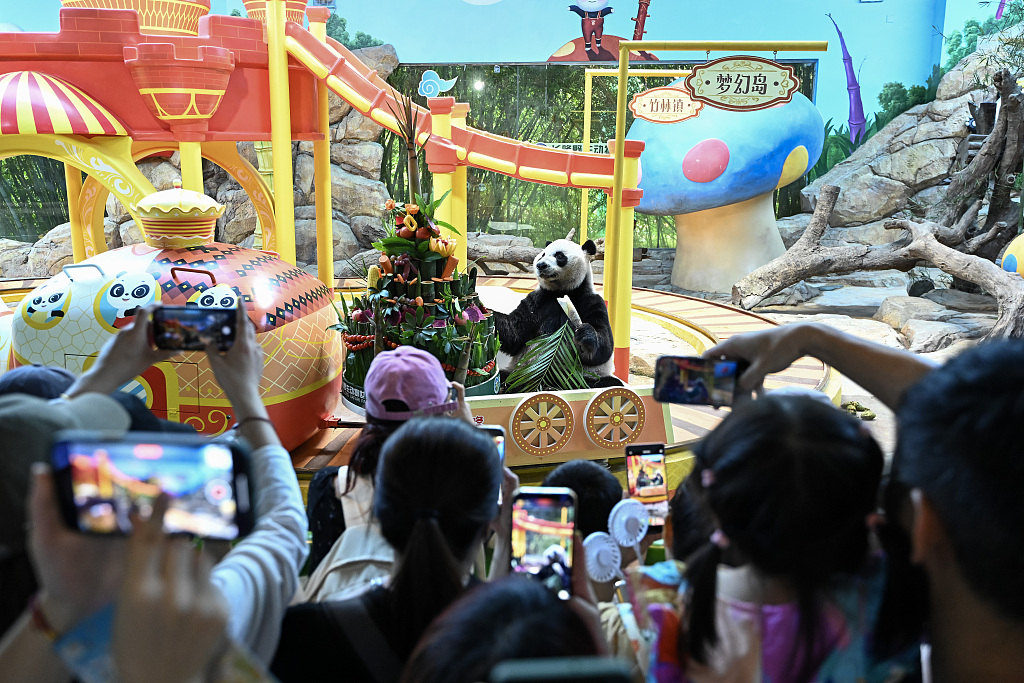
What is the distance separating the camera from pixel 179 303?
257cm

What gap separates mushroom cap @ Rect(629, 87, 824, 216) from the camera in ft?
27.0

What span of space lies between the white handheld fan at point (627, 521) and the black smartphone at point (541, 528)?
247mm

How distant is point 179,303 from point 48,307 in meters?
0.47

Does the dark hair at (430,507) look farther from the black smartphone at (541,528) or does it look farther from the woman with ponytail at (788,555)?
the woman with ponytail at (788,555)

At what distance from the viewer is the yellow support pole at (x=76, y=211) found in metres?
4.91

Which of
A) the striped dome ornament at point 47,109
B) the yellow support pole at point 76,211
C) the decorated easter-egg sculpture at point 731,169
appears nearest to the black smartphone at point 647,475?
the striped dome ornament at point 47,109

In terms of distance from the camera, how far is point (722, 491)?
0.78 metres

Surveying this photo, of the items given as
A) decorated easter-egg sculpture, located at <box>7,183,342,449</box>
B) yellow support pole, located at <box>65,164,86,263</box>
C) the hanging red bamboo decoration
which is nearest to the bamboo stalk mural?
the hanging red bamboo decoration

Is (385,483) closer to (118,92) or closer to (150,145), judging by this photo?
(118,92)

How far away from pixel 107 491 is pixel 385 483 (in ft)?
1.40

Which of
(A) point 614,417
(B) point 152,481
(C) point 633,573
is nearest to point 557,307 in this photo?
(A) point 614,417

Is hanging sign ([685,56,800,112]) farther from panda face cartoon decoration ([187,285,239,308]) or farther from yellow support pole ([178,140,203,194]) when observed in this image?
yellow support pole ([178,140,203,194])

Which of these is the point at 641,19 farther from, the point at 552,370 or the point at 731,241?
the point at 552,370

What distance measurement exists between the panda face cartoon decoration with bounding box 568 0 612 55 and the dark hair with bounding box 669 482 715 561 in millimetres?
9807
